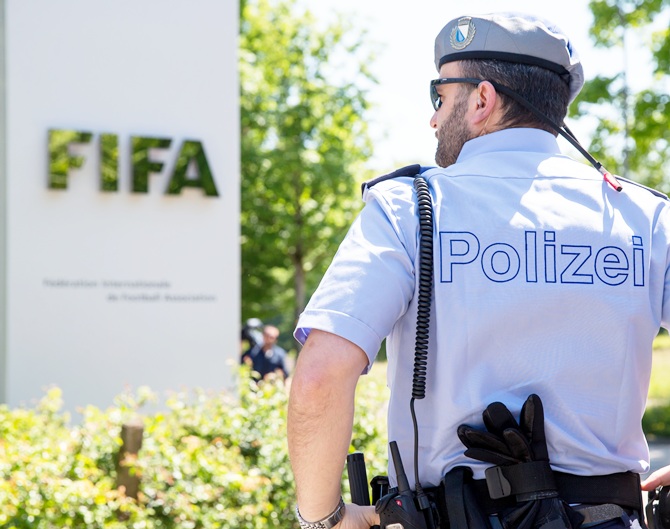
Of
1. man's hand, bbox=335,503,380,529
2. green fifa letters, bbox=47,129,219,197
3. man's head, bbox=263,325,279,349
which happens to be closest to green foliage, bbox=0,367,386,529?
man's hand, bbox=335,503,380,529

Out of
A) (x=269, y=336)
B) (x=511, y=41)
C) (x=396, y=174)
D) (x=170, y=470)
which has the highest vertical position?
(x=511, y=41)

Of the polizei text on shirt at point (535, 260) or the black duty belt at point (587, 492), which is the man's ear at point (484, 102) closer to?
the polizei text on shirt at point (535, 260)

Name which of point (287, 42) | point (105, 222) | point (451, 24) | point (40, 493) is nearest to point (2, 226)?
point (105, 222)

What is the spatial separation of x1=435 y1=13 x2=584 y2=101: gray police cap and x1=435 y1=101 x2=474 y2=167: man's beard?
12cm

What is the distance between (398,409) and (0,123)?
9.95 meters

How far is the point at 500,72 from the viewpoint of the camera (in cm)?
207

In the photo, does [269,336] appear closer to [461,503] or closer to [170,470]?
[170,470]

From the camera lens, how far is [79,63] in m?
11.0

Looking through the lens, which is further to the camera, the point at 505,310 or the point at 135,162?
the point at 135,162

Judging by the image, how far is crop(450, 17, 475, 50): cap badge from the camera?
6.87 ft

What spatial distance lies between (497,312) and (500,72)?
0.55 m

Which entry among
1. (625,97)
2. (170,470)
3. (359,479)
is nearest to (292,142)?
(625,97)

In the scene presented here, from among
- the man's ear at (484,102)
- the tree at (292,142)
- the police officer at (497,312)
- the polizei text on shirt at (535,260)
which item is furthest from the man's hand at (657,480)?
the tree at (292,142)

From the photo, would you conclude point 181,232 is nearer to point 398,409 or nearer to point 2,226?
point 2,226
